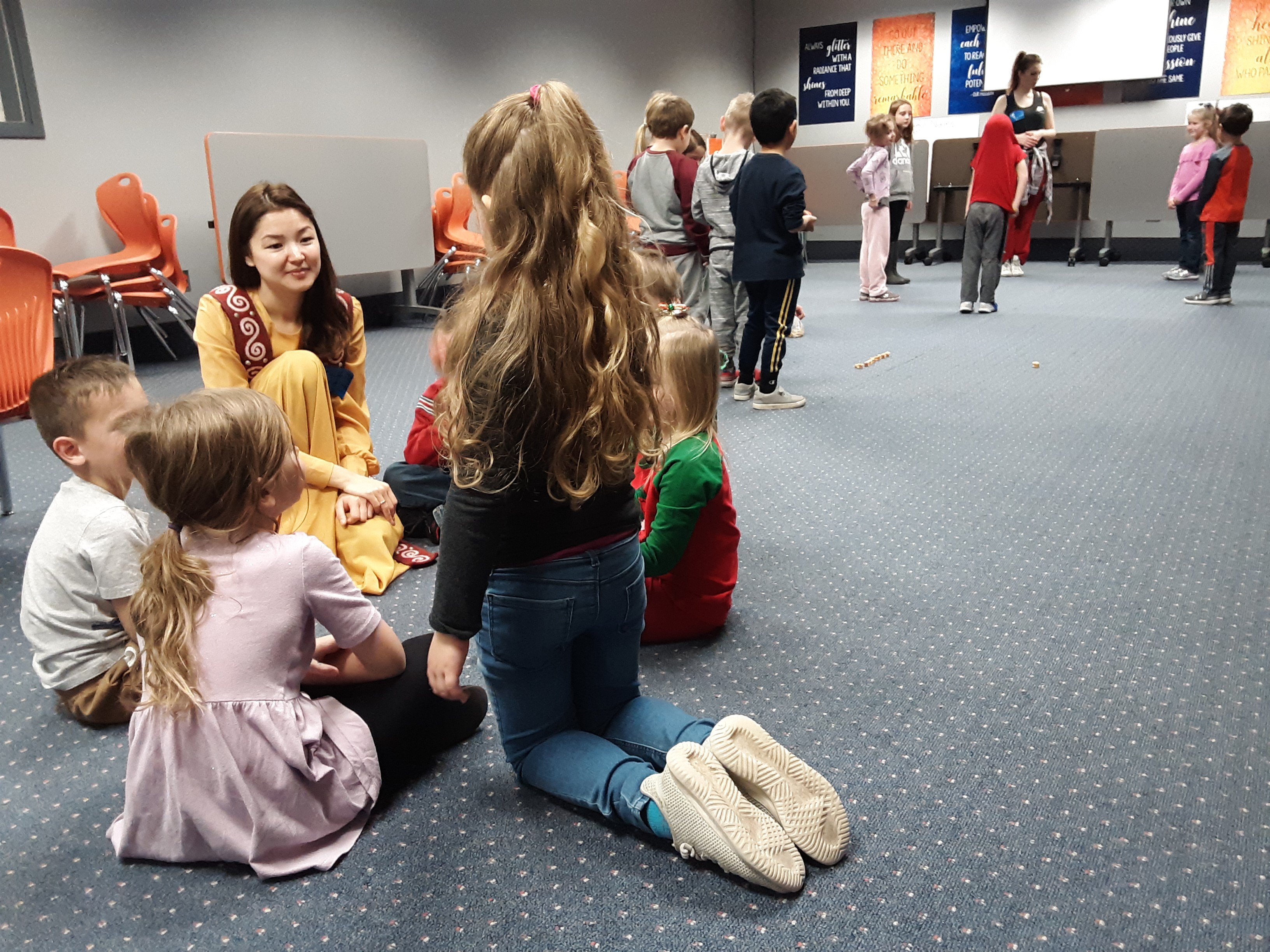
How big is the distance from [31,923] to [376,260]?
526 centimetres

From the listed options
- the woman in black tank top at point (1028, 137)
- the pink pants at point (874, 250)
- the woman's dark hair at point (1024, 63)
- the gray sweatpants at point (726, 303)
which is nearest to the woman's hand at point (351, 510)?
the gray sweatpants at point (726, 303)

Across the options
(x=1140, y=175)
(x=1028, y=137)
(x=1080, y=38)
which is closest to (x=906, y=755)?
(x=1028, y=137)

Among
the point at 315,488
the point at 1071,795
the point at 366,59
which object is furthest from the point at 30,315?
the point at 366,59

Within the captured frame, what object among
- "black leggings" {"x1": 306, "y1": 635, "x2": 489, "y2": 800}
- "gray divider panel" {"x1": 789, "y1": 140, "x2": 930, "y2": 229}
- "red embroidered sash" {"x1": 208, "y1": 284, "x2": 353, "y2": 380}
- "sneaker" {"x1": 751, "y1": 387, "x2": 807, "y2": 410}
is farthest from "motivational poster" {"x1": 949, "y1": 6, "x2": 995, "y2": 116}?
"black leggings" {"x1": 306, "y1": 635, "x2": 489, "y2": 800}

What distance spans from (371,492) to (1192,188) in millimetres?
7374

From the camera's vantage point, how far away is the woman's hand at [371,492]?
222cm

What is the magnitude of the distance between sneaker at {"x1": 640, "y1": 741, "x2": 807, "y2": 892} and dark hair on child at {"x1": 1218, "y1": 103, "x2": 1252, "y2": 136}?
6.25 m

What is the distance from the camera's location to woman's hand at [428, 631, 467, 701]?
47.8 inches

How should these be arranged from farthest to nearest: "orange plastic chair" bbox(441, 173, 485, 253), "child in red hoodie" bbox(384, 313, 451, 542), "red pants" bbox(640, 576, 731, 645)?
1. "orange plastic chair" bbox(441, 173, 485, 253)
2. "child in red hoodie" bbox(384, 313, 451, 542)
3. "red pants" bbox(640, 576, 731, 645)

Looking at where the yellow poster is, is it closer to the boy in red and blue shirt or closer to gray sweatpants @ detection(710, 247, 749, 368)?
the boy in red and blue shirt

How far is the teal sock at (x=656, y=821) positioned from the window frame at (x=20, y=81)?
Result: 508 centimetres

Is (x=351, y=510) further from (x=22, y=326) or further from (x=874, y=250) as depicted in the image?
(x=874, y=250)

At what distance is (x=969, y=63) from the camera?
9711 millimetres

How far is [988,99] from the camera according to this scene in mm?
9680
